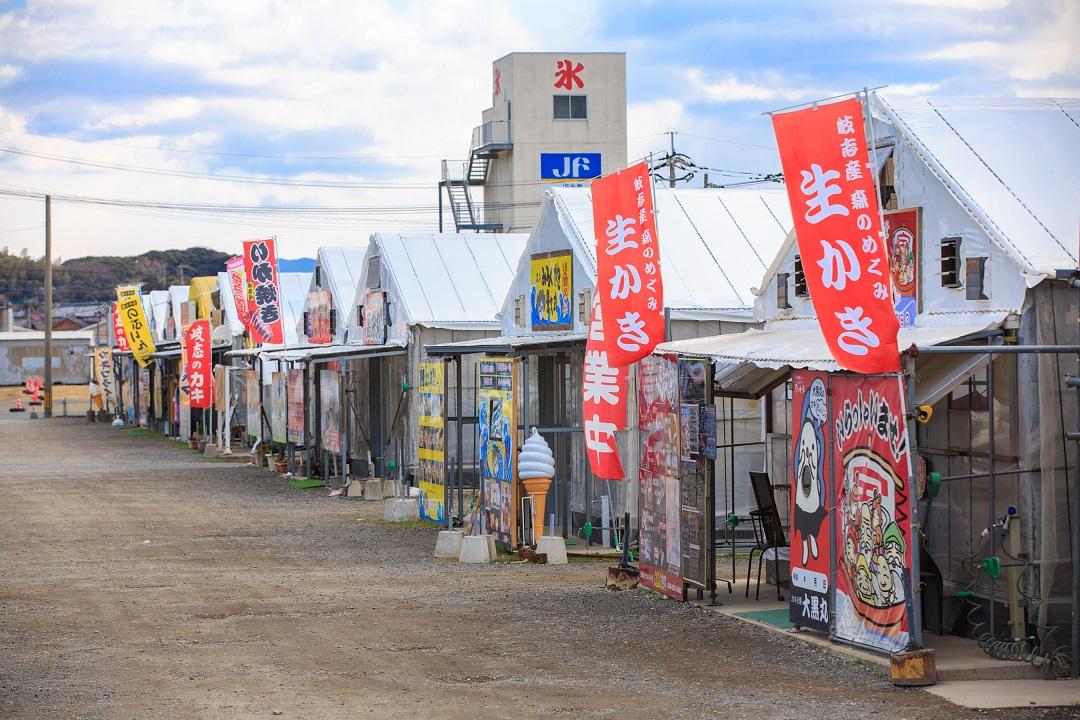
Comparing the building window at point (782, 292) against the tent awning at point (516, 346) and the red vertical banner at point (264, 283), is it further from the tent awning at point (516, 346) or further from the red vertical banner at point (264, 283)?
the red vertical banner at point (264, 283)

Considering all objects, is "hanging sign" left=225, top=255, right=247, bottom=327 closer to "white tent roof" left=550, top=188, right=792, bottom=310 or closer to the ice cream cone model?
"white tent roof" left=550, top=188, right=792, bottom=310

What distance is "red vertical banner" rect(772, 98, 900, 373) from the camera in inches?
380

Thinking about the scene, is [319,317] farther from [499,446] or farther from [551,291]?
[499,446]

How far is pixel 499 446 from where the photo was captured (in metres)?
17.8

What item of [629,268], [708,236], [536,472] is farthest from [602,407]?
[708,236]

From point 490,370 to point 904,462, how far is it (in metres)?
8.85

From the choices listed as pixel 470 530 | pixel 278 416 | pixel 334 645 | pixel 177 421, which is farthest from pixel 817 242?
pixel 177 421

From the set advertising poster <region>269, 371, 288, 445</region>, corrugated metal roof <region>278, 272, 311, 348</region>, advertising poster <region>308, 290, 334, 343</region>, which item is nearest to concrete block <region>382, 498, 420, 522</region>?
advertising poster <region>308, 290, 334, 343</region>

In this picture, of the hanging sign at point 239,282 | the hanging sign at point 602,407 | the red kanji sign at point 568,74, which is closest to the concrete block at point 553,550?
the hanging sign at point 602,407

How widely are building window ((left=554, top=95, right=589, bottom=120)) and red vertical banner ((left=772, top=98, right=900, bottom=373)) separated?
49.6m

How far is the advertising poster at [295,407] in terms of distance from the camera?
3192 cm

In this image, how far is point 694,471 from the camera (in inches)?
518

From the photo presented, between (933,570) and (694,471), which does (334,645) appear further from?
(933,570)

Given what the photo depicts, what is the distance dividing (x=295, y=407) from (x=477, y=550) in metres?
16.0
